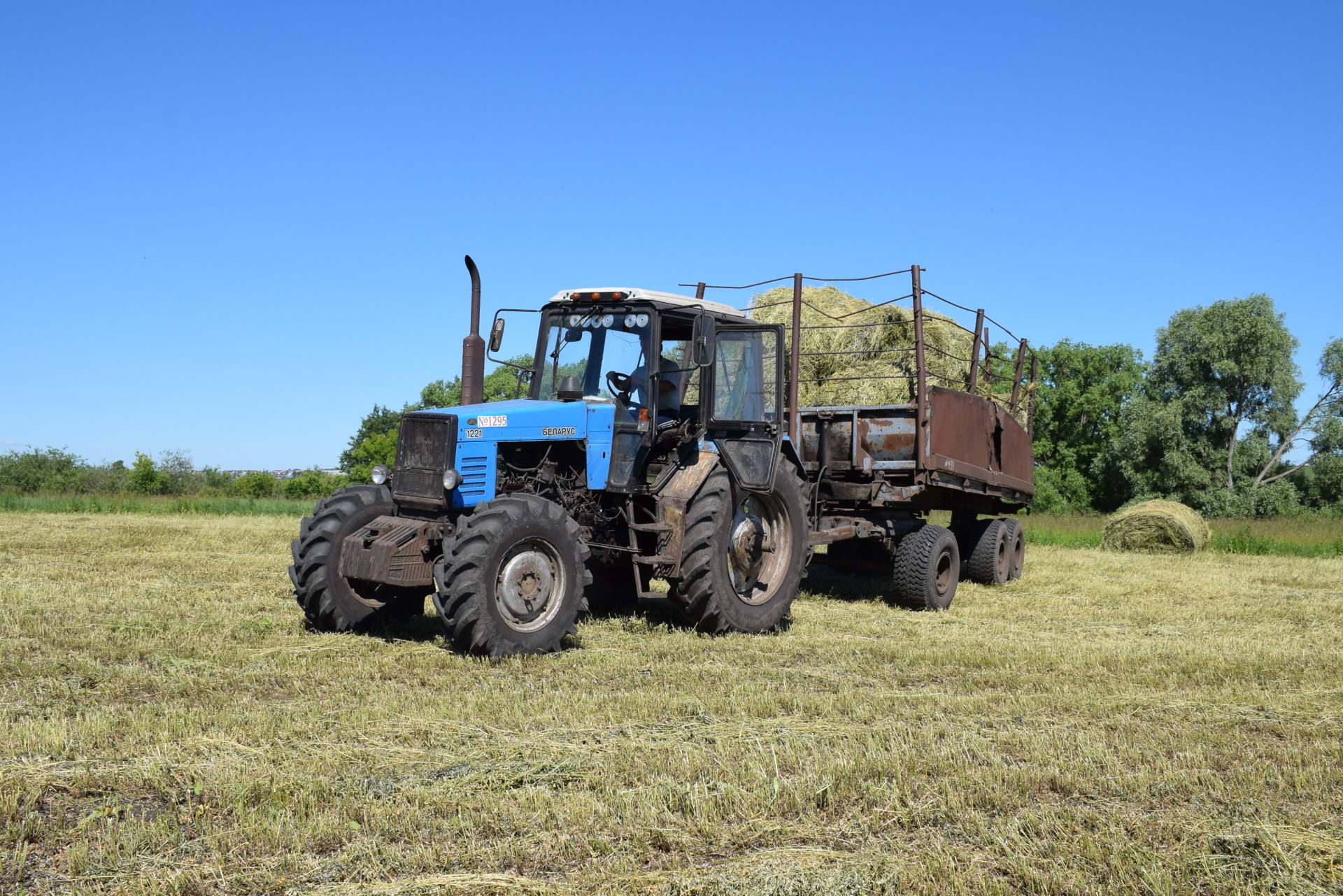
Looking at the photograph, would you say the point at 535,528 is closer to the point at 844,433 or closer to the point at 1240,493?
the point at 844,433

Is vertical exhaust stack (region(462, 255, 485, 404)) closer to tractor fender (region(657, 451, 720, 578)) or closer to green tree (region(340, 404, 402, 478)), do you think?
tractor fender (region(657, 451, 720, 578))

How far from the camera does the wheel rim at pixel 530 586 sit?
23.3 feet

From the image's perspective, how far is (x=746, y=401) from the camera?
9.08 m

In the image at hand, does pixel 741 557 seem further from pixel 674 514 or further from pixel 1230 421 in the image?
pixel 1230 421

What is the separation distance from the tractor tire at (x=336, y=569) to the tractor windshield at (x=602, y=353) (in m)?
1.60

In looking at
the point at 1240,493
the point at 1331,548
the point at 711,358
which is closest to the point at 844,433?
the point at 711,358

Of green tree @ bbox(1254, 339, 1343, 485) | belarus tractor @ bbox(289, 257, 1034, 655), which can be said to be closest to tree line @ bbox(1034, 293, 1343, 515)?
green tree @ bbox(1254, 339, 1343, 485)

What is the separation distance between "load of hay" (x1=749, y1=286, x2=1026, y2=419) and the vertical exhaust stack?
4.31 meters

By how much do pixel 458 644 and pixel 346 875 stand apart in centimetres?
337

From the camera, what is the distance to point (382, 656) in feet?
22.9

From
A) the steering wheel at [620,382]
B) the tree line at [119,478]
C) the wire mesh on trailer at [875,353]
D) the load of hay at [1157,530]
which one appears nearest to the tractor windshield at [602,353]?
the steering wheel at [620,382]

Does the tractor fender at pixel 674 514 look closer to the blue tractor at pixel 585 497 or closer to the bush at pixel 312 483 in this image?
the blue tractor at pixel 585 497

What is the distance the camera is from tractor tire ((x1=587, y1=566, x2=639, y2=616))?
9.45 metres

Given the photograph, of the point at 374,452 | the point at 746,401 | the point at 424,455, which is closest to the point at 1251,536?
the point at 746,401
